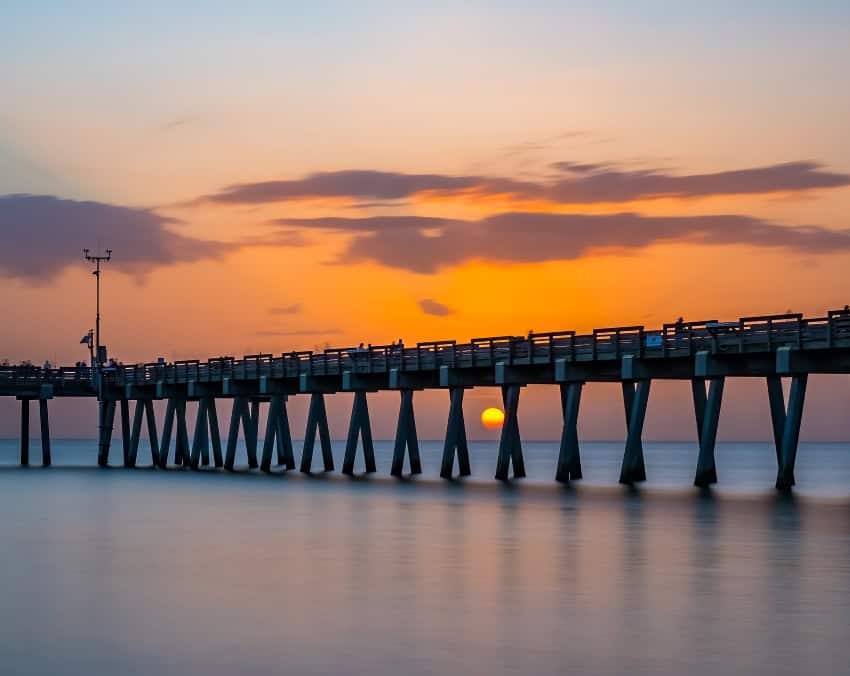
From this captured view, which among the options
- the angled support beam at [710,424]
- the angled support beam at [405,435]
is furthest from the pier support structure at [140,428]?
the angled support beam at [710,424]

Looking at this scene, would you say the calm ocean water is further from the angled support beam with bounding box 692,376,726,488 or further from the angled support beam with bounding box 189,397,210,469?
the angled support beam with bounding box 189,397,210,469

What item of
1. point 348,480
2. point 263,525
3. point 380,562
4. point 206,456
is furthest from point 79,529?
point 206,456

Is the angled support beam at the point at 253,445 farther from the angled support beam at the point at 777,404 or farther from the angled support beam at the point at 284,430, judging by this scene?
the angled support beam at the point at 777,404

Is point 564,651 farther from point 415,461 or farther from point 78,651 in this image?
point 415,461

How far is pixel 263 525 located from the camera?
153 feet

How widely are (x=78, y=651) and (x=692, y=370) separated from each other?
128 ft

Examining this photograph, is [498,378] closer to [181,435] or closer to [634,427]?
[634,427]

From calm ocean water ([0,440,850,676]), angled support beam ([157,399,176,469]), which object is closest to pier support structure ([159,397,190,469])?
angled support beam ([157,399,176,469])

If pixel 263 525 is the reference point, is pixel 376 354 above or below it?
above

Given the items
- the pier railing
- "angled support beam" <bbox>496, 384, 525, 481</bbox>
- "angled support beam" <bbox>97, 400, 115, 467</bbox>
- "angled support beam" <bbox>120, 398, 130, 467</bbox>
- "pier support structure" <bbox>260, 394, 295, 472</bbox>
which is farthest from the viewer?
"angled support beam" <bbox>120, 398, 130, 467</bbox>

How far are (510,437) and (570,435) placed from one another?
194 inches

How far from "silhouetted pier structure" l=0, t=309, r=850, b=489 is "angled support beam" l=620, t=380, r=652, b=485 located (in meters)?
0.06

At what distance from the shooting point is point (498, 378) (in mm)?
66500

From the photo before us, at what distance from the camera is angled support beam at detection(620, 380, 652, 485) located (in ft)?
197
